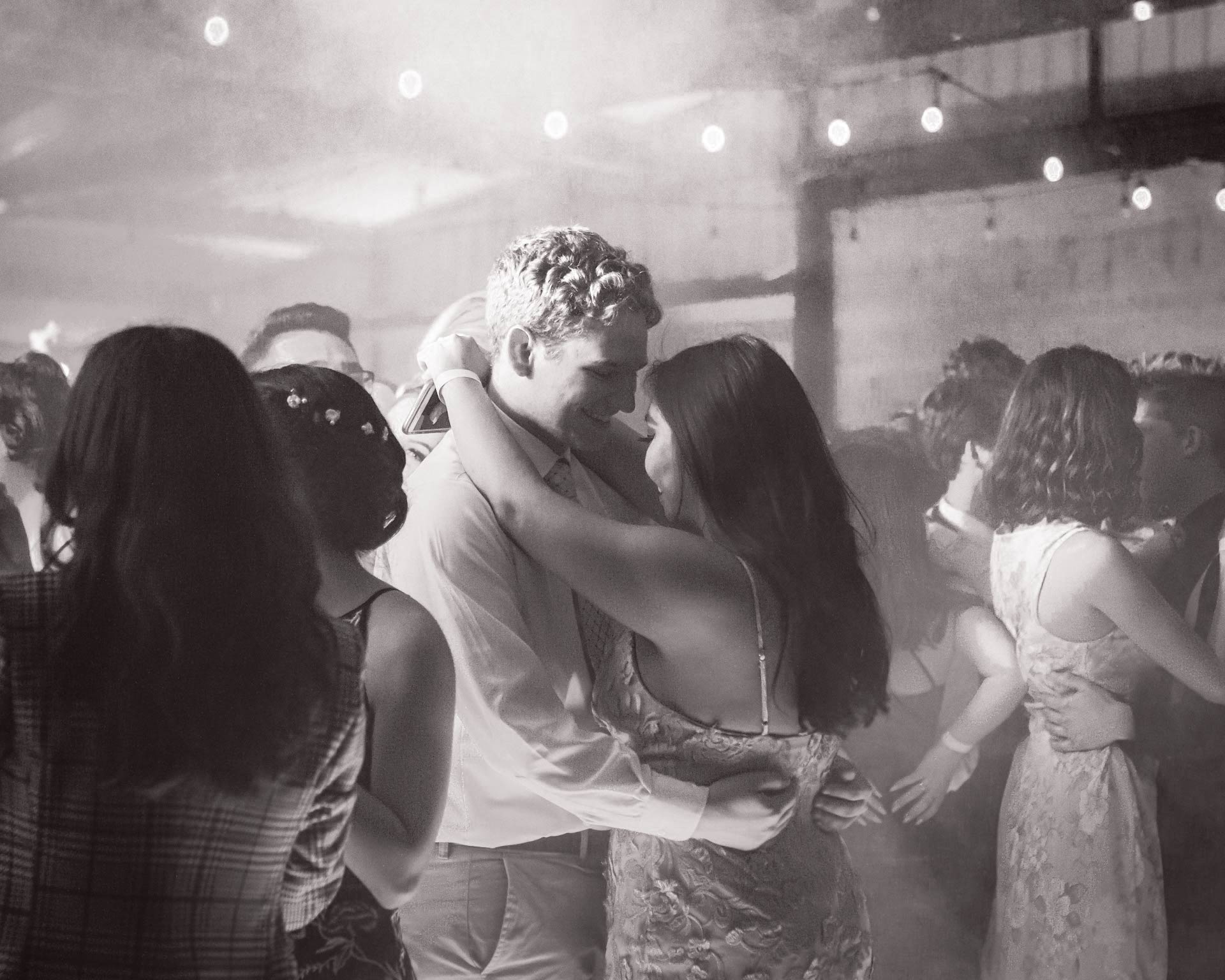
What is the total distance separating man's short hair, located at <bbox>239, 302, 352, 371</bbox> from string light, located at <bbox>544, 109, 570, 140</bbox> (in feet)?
2.10

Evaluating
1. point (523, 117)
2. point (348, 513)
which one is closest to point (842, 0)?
point (523, 117)

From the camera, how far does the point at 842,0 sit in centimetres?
314

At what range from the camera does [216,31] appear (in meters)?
2.83

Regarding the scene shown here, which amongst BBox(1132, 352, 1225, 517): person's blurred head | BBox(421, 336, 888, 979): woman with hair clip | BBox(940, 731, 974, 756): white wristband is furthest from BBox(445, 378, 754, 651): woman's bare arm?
BBox(1132, 352, 1225, 517): person's blurred head

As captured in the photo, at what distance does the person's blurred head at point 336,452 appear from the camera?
1646mm

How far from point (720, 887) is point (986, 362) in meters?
1.61

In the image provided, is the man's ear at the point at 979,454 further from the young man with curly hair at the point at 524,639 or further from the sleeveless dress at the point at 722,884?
the sleeveless dress at the point at 722,884

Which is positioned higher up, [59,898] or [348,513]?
[348,513]

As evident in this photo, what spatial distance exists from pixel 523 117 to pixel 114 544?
2.02 meters

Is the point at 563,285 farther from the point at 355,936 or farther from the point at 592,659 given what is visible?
the point at 355,936

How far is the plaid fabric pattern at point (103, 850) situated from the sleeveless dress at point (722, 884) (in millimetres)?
701

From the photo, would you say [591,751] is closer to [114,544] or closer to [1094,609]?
[114,544]

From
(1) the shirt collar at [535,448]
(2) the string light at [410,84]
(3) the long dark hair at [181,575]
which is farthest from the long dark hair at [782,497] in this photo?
(2) the string light at [410,84]

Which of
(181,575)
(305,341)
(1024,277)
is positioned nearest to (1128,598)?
(1024,277)
